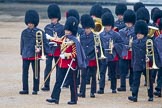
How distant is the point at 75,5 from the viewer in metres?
39.4

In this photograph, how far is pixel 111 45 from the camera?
52.5ft

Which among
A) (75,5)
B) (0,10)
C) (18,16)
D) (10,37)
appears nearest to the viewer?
(10,37)

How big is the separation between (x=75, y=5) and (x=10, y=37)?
47.7ft

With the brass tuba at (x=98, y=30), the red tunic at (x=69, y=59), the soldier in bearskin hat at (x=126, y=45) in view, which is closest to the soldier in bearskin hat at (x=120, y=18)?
the brass tuba at (x=98, y=30)

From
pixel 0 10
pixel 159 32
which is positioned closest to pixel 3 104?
pixel 159 32

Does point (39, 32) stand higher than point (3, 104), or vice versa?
point (39, 32)

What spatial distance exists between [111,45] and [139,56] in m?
1.36

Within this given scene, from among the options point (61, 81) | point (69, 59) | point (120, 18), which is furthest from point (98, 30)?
point (61, 81)

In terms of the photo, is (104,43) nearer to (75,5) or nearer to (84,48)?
(84,48)

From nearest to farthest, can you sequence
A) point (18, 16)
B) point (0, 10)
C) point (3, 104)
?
point (3, 104)
point (18, 16)
point (0, 10)

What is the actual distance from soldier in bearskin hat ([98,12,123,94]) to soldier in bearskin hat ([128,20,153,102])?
3.69 feet

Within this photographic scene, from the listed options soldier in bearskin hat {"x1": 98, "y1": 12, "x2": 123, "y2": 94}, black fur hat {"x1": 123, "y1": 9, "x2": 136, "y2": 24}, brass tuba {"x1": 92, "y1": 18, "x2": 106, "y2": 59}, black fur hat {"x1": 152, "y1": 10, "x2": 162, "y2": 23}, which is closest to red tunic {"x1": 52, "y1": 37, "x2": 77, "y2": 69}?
brass tuba {"x1": 92, "y1": 18, "x2": 106, "y2": 59}

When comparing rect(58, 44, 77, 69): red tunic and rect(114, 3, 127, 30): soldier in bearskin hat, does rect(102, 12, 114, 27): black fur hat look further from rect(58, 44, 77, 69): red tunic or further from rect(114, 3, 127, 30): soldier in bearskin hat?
rect(58, 44, 77, 69): red tunic

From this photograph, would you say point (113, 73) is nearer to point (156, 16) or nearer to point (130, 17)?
point (130, 17)
